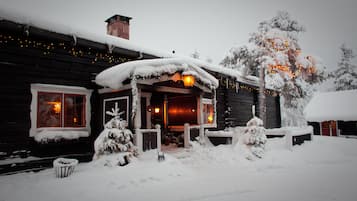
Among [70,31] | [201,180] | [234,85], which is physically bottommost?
A: [201,180]

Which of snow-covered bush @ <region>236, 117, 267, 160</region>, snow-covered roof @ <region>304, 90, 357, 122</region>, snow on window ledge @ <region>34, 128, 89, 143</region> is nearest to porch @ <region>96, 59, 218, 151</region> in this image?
snow on window ledge @ <region>34, 128, 89, 143</region>

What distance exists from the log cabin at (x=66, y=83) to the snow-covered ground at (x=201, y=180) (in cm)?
152

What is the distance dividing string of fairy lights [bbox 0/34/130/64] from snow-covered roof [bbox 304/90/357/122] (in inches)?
Answer: 838

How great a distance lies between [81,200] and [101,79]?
5.56 meters

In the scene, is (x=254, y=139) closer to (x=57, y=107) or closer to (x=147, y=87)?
(x=147, y=87)

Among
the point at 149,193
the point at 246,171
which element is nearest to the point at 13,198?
the point at 149,193

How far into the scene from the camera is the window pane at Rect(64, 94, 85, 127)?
9711 millimetres

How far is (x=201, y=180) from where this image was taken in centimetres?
678

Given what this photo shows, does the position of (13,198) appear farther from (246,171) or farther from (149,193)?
(246,171)

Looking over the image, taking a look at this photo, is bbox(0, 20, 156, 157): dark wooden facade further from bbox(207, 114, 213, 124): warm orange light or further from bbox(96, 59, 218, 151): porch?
bbox(207, 114, 213, 124): warm orange light

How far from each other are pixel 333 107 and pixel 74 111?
24465mm

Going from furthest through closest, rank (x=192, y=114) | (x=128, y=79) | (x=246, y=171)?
(x=192, y=114), (x=128, y=79), (x=246, y=171)

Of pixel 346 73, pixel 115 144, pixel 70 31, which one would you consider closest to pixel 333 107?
pixel 346 73

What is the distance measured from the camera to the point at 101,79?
9844 mm
